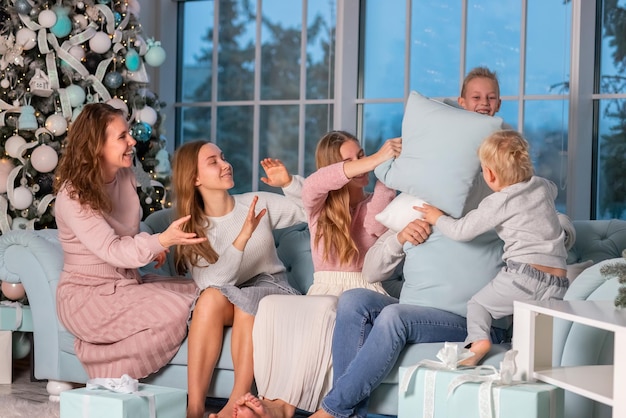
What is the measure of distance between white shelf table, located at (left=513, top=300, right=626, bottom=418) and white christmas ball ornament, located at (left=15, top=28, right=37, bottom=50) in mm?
2791

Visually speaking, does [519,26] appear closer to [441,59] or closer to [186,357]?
[441,59]

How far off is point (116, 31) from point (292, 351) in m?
2.26

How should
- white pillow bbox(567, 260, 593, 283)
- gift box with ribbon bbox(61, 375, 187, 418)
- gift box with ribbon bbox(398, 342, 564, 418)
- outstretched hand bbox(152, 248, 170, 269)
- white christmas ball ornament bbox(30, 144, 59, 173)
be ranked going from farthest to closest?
white christmas ball ornament bbox(30, 144, 59, 173), outstretched hand bbox(152, 248, 170, 269), white pillow bbox(567, 260, 593, 283), gift box with ribbon bbox(61, 375, 187, 418), gift box with ribbon bbox(398, 342, 564, 418)

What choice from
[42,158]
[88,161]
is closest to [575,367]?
[88,161]

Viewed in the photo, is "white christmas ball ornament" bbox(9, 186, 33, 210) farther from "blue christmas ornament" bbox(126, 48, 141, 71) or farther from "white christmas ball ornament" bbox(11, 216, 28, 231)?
"blue christmas ornament" bbox(126, 48, 141, 71)

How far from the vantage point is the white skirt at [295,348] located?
312 centimetres

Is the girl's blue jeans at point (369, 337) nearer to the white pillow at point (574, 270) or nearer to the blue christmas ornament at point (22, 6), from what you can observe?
the white pillow at point (574, 270)

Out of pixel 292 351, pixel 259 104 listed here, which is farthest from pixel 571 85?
pixel 292 351

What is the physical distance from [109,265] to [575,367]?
1.69m

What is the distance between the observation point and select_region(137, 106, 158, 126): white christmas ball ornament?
4.84 m

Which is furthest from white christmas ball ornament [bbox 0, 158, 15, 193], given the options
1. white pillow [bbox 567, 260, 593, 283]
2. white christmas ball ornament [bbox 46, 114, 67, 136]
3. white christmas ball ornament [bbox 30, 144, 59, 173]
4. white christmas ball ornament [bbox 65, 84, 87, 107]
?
white pillow [bbox 567, 260, 593, 283]

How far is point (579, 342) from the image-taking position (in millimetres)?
2725

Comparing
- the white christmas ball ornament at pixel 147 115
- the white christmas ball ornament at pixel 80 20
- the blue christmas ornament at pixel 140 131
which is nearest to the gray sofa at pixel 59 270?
the blue christmas ornament at pixel 140 131

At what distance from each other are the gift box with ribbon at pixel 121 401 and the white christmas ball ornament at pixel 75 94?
2.08 m
